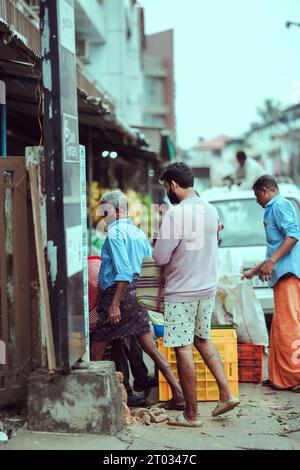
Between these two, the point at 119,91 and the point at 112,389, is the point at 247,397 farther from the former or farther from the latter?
the point at 119,91

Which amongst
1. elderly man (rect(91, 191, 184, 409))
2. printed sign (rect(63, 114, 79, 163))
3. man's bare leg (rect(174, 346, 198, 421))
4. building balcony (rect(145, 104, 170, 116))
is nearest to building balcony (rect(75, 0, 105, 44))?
elderly man (rect(91, 191, 184, 409))

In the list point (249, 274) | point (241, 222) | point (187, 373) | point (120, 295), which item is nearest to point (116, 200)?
point (120, 295)

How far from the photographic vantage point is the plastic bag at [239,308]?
7188 mm

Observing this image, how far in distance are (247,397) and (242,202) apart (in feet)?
14.4

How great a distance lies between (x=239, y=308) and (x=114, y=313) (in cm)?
186

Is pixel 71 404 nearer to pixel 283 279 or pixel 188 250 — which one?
pixel 188 250

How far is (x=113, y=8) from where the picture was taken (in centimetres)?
2527

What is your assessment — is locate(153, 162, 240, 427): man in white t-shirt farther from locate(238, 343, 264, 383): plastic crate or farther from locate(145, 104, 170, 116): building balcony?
locate(145, 104, 170, 116): building balcony

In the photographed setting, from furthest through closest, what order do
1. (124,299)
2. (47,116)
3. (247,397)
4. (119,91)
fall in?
(119,91) < (247,397) < (124,299) < (47,116)

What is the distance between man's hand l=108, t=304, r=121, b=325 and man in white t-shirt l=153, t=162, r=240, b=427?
621 millimetres

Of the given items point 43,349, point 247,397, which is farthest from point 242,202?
point 43,349

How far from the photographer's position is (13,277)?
5.09 meters

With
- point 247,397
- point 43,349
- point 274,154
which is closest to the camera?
point 43,349

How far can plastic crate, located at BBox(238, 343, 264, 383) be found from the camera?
6957 millimetres
